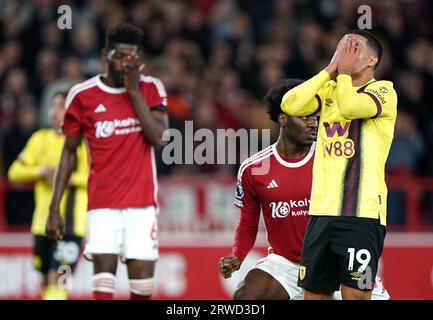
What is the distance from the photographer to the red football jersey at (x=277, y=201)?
823cm

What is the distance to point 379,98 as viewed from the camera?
697 centimetres

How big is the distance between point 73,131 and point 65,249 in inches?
101

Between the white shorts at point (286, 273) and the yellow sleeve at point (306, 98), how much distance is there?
1471 millimetres

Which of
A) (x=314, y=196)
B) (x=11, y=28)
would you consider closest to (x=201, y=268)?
(x=11, y=28)

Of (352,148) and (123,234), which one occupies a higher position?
(352,148)

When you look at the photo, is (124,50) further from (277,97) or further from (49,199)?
(49,199)

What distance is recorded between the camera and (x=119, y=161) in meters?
8.97

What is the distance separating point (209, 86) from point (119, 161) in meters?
5.72

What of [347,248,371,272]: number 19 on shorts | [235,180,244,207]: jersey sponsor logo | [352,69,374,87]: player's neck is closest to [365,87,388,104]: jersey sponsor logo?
[352,69,374,87]: player's neck

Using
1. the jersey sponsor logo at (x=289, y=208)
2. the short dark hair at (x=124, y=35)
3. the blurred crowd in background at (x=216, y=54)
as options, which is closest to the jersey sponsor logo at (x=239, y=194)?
the jersey sponsor logo at (x=289, y=208)

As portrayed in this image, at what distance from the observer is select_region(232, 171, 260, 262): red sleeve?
27.0ft

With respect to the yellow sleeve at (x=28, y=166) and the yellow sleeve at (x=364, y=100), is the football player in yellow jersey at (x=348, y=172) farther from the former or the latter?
the yellow sleeve at (x=28, y=166)

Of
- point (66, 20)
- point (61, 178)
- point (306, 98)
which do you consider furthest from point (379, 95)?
point (66, 20)
